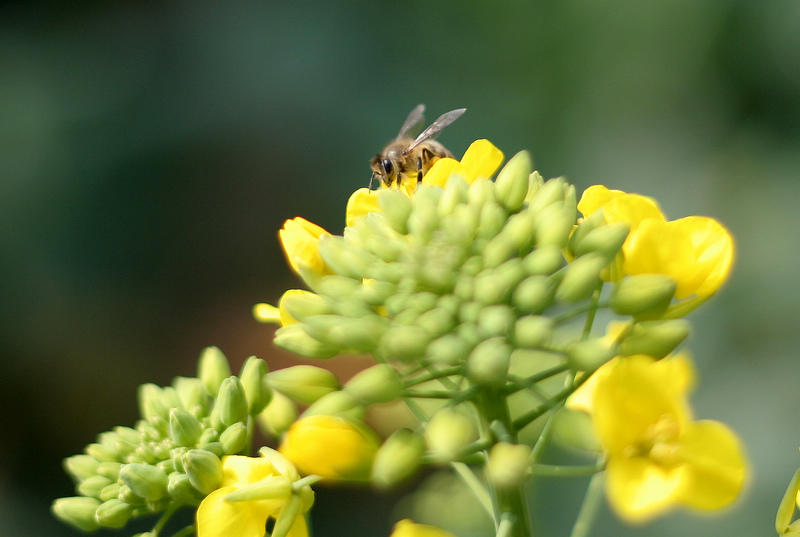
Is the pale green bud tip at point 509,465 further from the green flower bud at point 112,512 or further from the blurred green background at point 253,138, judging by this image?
the blurred green background at point 253,138

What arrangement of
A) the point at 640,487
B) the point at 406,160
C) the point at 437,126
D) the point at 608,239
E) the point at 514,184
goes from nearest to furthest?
1. the point at 640,487
2. the point at 608,239
3. the point at 514,184
4. the point at 437,126
5. the point at 406,160

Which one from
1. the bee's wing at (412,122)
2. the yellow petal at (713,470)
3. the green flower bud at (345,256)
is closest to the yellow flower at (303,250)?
the green flower bud at (345,256)

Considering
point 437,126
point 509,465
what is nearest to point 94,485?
point 509,465

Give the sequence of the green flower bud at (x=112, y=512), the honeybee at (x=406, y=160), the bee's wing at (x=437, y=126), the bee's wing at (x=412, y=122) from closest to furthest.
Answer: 1. the green flower bud at (x=112, y=512)
2. the bee's wing at (x=437, y=126)
3. the honeybee at (x=406, y=160)
4. the bee's wing at (x=412, y=122)

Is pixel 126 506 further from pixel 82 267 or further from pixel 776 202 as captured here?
pixel 82 267

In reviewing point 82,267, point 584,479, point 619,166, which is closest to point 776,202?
point 619,166

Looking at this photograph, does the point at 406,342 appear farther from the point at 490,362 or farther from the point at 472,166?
the point at 472,166
